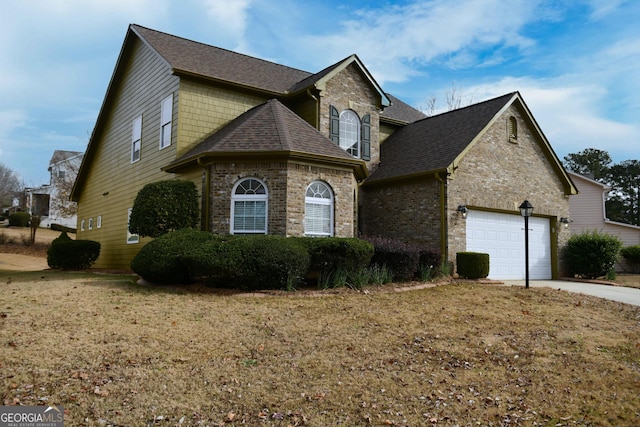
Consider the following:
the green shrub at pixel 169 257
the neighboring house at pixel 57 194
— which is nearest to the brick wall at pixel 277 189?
the green shrub at pixel 169 257

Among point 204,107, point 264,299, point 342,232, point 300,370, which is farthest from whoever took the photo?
point 204,107

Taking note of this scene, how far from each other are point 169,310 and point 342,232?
22.7 ft

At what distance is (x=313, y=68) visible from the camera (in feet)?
77.2

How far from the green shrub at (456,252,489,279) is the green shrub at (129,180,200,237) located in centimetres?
823

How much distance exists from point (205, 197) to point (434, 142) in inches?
344

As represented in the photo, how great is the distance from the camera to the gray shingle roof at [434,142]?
1616 centimetres

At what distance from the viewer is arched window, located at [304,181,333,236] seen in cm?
1380

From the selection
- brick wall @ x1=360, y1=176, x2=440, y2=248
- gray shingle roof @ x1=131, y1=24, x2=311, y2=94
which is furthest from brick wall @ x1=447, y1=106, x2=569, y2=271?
gray shingle roof @ x1=131, y1=24, x2=311, y2=94

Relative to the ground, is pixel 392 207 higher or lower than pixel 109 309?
higher

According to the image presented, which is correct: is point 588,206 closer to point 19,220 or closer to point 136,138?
point 136,138

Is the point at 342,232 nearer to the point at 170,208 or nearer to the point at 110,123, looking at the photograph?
the point at 170,208

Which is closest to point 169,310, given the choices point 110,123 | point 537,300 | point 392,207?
point 537,300

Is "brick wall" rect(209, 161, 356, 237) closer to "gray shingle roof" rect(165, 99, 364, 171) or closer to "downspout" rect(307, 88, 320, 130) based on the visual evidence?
"gray shingle roof" rect(165, 99, 364, 171)

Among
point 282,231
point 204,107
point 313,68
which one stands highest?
point 313,68
